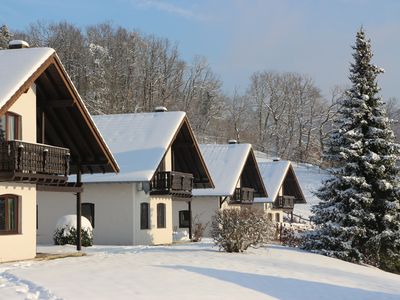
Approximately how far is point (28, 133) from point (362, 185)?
15007 mm

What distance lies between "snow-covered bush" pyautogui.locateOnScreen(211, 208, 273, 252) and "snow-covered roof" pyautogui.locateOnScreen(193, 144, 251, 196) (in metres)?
15.2

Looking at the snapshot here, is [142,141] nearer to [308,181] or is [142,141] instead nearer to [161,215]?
[161,215]

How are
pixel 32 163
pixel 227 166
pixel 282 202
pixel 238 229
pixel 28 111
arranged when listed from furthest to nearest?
1. pixel 282 202
2. pixel 227 166
3. pixel 238 229
4. pixel 28 111
5. pixel 32 163

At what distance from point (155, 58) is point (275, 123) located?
22.6 meters

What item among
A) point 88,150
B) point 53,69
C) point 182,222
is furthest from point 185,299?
point 182,222

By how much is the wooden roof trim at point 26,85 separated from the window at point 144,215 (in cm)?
1225

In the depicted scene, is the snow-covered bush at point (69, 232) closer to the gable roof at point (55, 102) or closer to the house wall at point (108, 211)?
the gable roof at point (55, 102)

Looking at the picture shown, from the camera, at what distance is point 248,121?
3927 inches

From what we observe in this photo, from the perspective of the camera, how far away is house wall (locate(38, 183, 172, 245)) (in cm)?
2981

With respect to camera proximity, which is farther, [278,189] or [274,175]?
[274,175]

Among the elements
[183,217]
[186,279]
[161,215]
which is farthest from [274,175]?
[186,279]

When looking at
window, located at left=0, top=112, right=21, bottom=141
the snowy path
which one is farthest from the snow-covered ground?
the snowy path

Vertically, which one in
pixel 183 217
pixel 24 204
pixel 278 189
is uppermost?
pixel 24 204

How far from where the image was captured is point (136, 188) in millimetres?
30219
